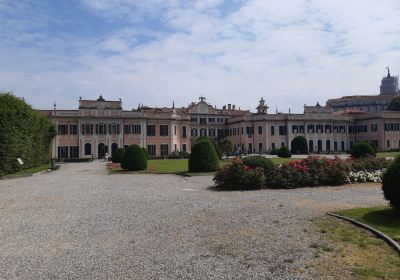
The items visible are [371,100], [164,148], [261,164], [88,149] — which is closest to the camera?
[261,164]

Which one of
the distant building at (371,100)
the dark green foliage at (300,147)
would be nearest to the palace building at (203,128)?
the dark green foliage at (300,147)

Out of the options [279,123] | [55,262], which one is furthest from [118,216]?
[279,123]

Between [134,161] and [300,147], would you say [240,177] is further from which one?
[300,147]

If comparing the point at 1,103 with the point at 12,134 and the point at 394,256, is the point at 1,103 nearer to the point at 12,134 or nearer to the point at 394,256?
the point at 12,134

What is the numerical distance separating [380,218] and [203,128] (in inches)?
2950

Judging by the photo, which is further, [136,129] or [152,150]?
[152,150]

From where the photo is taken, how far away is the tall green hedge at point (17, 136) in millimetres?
27875

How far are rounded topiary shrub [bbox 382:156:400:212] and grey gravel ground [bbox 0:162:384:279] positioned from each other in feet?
6.30

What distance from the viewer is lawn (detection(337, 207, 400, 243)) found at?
8.65m

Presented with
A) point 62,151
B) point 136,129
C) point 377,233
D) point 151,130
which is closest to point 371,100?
point 151,130

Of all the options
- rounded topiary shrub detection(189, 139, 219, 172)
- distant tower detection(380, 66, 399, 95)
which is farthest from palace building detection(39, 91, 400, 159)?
distant tower detection(380, 66, 399, 95)

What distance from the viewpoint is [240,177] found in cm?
1788

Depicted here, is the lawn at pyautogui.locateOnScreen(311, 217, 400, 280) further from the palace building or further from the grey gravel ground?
the palace building

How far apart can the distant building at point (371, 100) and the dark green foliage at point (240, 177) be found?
110 meters
